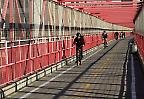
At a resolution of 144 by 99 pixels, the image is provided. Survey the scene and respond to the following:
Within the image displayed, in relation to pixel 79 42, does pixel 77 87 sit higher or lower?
lower

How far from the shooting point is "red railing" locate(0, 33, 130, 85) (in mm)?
12891

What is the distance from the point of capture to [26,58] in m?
15.3

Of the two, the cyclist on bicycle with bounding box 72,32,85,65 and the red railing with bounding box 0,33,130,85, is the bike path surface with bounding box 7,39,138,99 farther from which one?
the cyclist on bicycle with bounding box 72,32,85,65

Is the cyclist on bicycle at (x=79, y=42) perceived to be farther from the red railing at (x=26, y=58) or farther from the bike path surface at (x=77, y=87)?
the bike path surface at (x=77, y=87)

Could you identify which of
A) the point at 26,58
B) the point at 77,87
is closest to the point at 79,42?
the point at 26,58

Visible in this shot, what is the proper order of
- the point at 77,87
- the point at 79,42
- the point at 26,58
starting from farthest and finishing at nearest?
the point at 79,42 < the point at 26,58 < the point at 77,87

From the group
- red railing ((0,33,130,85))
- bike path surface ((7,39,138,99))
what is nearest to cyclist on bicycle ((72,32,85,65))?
red railing ((0,33,130,85))

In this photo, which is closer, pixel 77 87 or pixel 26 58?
pixel 77 87

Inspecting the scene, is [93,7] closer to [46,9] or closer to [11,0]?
[46,9]

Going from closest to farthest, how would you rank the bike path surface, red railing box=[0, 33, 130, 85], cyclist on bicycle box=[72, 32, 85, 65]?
the bike path surface, red railing box=[0, 33, 130, 85], cyclist on bicycle box=[72, 32, 85, 65]

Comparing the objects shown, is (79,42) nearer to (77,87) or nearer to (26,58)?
(26,58)

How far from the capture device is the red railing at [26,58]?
1289cm

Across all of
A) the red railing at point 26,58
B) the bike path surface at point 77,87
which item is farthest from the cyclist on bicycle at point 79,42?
the bike path surface at point 77,87

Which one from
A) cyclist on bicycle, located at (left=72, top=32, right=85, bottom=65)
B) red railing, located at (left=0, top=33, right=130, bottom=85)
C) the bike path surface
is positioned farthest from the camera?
cyclist on bicycle, located at (left=72, top=32, right=85, bottom=65)
